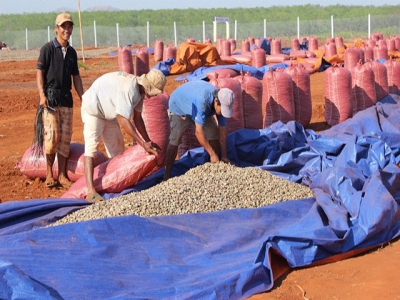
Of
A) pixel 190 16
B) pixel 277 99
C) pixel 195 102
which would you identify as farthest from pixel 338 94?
pixel 190 16

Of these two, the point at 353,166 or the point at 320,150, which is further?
the point at 320,150

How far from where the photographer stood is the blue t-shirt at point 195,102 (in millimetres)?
6520

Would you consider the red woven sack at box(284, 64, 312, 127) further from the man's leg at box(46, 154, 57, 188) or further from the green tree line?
the green tree line

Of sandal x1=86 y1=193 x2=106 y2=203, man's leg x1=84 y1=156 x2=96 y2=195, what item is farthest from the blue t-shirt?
sandal x1=86 y1=193 x2=106 y2=203

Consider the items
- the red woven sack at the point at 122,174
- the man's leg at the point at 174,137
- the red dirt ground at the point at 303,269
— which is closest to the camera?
the red dirt ground at the point at 303,269

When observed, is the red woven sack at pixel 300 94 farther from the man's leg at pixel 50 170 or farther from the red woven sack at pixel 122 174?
the man's leg at pixel 50 170

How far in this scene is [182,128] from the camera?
6934 millimetres

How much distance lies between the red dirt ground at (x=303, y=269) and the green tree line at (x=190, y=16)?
158ft

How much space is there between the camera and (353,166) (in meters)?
6.51

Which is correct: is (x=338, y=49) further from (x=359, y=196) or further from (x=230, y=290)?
(x=230, y=290)

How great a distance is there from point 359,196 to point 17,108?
27.9 feet

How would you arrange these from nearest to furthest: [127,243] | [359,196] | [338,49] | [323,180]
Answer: [127,243] < [359,196] < [323,180] < [338,49]

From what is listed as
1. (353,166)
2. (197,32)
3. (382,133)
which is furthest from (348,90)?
(197,32)

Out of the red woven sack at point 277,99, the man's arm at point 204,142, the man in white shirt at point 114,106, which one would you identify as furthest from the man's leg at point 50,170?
the red woven sack at point 277,99
